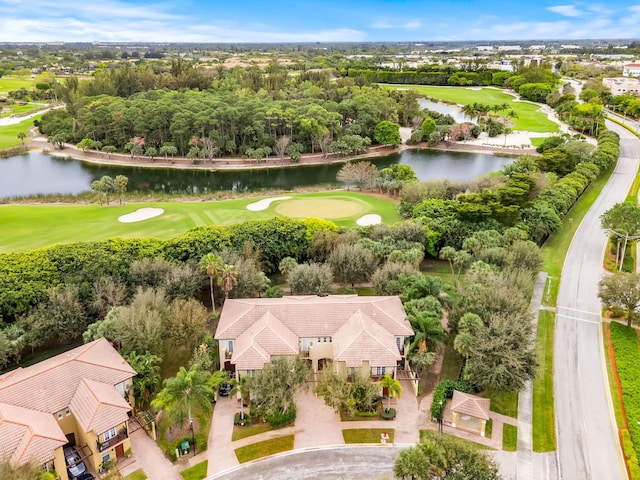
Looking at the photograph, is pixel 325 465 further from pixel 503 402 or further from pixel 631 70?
pixel 631 70

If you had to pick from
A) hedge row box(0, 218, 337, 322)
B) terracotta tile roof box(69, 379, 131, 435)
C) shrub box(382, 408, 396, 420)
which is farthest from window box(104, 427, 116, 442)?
shrub box(382, 408, 396, 420)

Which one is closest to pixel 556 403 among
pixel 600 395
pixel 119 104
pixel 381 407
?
pixel 600 395

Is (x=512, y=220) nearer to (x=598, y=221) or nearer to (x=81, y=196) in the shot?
(x=598, y=221)

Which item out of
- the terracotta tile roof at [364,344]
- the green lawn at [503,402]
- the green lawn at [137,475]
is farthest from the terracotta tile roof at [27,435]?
the green lawn at [503,402]

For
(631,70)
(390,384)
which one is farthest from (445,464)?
(631,70)

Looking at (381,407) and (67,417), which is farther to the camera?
(381,407)
